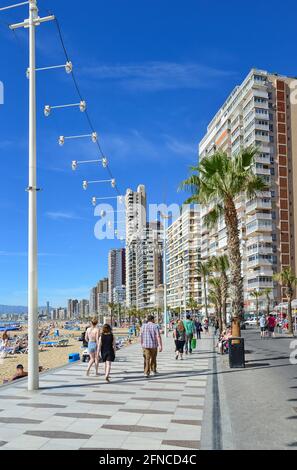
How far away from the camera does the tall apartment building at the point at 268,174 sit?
311 feet

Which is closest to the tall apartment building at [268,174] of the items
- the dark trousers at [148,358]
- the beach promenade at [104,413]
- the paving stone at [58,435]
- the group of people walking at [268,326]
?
the group of people walking at [268,326]

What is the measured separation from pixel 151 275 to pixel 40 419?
186 meters

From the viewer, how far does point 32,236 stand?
11641mm

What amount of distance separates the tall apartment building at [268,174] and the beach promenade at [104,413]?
270 feet

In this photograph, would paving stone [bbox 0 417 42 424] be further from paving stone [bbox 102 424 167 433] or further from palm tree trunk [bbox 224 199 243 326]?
palm tree trunk [bbox 224 199 243 326]

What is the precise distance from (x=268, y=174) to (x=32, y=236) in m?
89.6

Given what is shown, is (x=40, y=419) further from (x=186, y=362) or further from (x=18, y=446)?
(x=186, y=362)

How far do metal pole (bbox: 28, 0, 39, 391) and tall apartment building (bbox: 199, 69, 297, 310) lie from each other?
8423cm

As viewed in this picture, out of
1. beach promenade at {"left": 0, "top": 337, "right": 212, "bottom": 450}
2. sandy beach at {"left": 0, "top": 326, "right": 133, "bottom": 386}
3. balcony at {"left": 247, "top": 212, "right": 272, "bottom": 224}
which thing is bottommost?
sandy beach at {"left": 0, "top": 326, "right": 133, "bottom": 386}

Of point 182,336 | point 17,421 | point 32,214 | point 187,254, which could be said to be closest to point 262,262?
point 187,254

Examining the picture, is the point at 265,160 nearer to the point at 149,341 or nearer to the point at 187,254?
the point at 187,254

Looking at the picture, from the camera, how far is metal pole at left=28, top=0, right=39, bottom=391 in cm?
1152

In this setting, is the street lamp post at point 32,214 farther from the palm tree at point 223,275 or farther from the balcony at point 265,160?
the balcony at point 265,160

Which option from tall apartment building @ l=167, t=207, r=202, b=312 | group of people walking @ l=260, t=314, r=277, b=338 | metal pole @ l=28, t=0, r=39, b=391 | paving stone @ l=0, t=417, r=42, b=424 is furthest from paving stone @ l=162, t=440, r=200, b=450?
tall apartment building @ l=167, t=207, r=202, b=312
